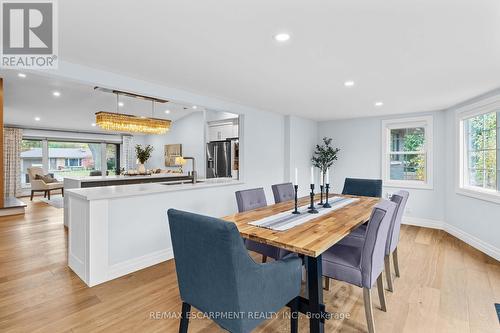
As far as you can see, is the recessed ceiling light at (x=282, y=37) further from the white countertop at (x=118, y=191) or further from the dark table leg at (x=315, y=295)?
the white countertop at (x=118, y=191)

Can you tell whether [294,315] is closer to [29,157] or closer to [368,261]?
[368,261]

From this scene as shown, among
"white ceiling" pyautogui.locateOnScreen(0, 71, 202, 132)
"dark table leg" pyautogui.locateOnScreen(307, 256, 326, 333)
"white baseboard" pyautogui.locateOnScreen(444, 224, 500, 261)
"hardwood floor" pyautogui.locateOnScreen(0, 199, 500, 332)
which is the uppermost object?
"white ceiling" pyautogui.locateOnScreen(0, 71, 202, 132)

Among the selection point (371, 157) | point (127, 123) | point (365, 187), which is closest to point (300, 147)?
point (371, 157)

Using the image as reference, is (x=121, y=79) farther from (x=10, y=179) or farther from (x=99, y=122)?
(x=10, y=179)

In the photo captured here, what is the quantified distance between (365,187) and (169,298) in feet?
10.1

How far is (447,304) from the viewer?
7.12ft

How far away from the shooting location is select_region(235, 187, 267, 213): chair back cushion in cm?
263

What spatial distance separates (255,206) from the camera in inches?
111

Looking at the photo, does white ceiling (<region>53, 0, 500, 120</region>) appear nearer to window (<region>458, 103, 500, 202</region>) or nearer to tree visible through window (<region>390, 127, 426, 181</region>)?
window (<region>458, 103, 500, 202</region>)

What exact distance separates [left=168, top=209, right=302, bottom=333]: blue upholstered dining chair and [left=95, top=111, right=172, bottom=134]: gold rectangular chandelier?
3.72m

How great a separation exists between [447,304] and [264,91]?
301 centimetres

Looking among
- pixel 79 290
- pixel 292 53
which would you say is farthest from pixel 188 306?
pixel 292 53

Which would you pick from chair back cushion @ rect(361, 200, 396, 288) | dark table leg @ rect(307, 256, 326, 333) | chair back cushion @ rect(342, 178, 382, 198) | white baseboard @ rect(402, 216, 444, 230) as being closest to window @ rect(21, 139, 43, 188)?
chair back cushion @ rect(342, 178, 382, 198)

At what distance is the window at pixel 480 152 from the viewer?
3.40m
